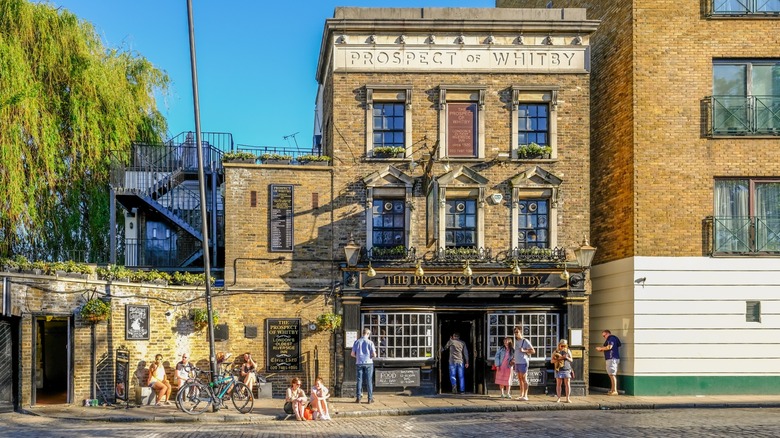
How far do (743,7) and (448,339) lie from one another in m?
11.7

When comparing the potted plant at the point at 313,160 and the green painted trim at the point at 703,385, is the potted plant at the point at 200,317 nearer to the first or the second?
the potted plant at the point at 313,160

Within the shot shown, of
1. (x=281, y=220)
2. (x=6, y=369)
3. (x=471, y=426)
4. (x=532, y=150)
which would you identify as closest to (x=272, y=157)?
(x=281, y=220)

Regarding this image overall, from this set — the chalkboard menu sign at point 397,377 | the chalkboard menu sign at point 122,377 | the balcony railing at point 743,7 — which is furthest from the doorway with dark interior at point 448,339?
the balcony railing at point 743,7

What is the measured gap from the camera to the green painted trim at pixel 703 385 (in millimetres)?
20734

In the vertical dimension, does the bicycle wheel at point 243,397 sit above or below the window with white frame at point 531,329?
below

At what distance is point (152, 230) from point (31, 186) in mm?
3905

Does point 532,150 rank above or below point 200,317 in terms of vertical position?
above

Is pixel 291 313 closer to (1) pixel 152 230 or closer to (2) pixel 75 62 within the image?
(1) pixel 152 230

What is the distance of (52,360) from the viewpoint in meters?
19.1

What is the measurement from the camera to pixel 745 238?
21.1 meters

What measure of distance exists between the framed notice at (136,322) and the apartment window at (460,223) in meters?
7.85

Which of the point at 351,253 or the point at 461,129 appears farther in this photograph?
the point at 461,129

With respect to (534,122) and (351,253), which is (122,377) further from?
(534,122)

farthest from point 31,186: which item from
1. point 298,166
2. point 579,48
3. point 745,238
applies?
point 745,238
